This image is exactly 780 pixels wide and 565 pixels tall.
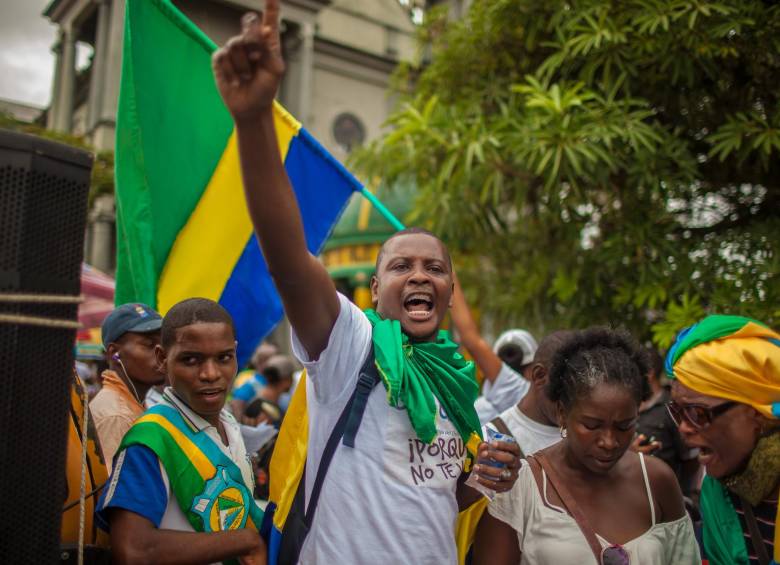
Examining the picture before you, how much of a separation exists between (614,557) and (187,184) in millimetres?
3352

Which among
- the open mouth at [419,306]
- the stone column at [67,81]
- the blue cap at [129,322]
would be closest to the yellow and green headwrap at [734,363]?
the open mouth at [419,306]

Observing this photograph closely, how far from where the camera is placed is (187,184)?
4531 mm

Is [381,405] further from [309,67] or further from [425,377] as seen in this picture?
[309,67]

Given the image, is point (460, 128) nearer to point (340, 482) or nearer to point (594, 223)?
point (594, 223)

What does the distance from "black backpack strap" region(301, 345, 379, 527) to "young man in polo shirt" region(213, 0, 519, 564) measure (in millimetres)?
18

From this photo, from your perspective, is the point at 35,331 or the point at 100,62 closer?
the point at 35,331

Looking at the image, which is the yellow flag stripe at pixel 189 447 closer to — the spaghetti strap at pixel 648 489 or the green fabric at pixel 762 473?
the spaghetti strap at pixel 648 489

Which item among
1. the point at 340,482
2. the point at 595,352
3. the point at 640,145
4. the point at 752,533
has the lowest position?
the point at 752,533

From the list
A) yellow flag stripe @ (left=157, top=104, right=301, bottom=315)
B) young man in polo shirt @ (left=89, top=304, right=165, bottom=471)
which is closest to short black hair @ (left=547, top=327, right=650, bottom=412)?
young man in polo shirt @ (left=89, top=304, right=165, bottom=471)

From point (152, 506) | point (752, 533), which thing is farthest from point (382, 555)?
point (752, 533)

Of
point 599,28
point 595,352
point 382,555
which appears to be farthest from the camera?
point 599,28

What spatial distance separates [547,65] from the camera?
5801 millimetres

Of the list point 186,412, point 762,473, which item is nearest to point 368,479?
point 186,412

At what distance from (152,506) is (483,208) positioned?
17.0 feet
